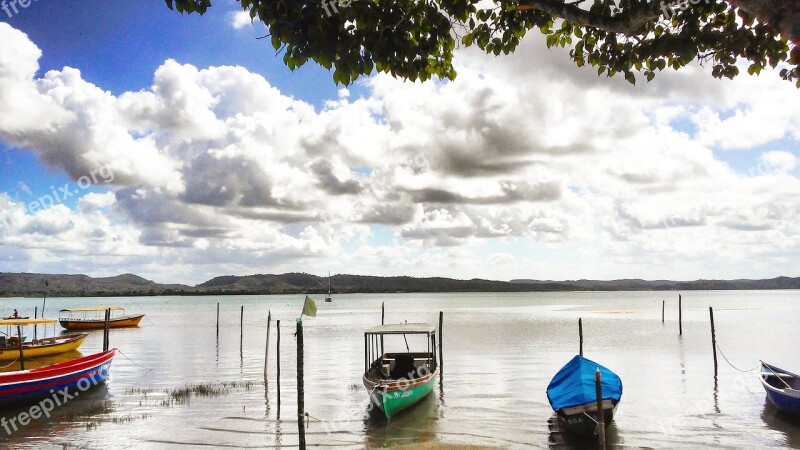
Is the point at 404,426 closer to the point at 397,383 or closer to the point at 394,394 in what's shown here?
the point at 394,394

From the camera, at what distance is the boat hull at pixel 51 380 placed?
20281 mm

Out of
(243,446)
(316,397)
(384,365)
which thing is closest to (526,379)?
(384,365)

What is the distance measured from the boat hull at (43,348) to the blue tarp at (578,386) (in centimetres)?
2815

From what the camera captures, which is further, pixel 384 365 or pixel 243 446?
pixel 384 365

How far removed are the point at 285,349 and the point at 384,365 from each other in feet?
70.9

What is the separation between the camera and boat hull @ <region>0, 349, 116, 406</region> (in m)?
20.3

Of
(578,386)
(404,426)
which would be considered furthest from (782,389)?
(404,426)

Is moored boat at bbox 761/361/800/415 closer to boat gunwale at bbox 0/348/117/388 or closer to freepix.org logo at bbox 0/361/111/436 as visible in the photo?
freepix.org logo at bbox 0/361/111/436

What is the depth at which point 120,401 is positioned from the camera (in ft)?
72.9

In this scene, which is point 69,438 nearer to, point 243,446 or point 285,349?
point 243,446

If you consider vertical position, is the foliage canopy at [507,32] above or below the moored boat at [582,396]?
above

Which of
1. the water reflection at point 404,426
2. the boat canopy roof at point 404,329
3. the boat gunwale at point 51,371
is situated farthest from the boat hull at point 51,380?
the water reflection at point 404,426

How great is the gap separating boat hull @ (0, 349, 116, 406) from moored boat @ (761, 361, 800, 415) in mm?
26332

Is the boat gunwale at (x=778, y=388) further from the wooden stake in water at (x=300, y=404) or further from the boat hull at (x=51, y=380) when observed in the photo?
the boat hull at (x=51, y=380)
